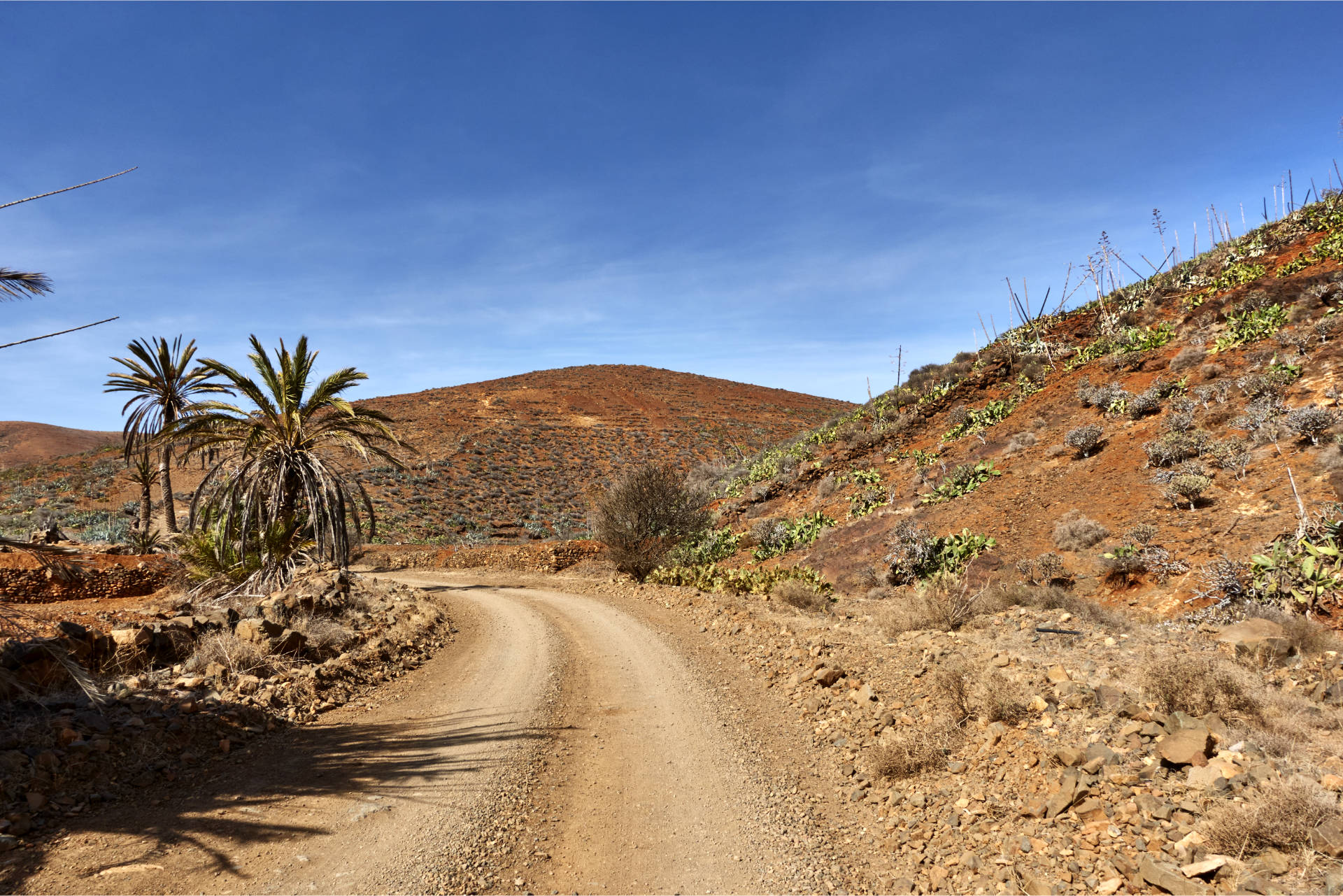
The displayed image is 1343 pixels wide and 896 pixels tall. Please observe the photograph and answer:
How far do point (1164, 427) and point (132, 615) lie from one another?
20094 mm

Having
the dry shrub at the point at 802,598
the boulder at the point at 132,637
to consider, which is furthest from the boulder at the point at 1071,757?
the boulder at the point at 132,637

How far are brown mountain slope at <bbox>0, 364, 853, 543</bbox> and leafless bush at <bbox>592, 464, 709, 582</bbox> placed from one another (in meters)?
6.05

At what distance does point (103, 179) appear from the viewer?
397 cm

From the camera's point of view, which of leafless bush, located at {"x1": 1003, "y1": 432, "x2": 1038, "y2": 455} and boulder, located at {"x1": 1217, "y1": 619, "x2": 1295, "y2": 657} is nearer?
boulder, located at {"x1": 1217, "y1": 619, "x2": 1295, "y2": 657}

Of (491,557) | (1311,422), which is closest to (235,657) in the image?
(491,557)

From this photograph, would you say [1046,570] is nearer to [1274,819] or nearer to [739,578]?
[739,578]

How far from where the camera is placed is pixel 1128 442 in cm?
1462

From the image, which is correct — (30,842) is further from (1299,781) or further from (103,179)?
(1299,781)

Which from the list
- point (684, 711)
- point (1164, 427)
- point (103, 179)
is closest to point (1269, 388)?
point (1164, 427)

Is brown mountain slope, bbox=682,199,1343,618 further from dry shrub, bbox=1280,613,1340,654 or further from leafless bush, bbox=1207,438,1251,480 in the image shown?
dry shrub, bbox=1280,613,1340,654

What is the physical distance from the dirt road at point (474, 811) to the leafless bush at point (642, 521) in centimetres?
1065

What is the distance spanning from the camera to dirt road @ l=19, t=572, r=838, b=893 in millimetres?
4082

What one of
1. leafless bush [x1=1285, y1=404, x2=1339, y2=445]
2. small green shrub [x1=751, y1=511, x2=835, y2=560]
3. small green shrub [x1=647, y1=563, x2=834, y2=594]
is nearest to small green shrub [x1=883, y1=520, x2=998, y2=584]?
small green shrub [x1=647, y1=563, x2=834, y2=594]

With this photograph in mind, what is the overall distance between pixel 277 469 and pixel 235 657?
6.73m
